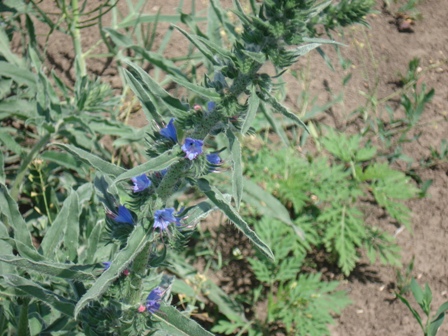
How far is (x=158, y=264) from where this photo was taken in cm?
174

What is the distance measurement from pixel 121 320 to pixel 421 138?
259cm

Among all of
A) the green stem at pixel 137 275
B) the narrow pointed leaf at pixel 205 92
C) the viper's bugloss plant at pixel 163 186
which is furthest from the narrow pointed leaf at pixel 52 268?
the narrow pointed leaf at pixel 205 92

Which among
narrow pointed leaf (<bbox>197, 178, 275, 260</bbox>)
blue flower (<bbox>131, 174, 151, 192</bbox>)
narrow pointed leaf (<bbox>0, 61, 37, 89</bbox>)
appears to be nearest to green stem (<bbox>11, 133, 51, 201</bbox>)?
narrow pointed leaf (<bbox>0, 61, 37, 89</bbox>)

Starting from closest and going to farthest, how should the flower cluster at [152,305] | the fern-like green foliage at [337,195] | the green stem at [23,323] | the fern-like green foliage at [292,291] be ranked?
the flower cluster at [152,305], the green stem at [23,323], the fern-like green foliage at [292,291], the fern-like green foliage at [337,195]

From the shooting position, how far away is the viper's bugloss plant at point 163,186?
1.37 metres

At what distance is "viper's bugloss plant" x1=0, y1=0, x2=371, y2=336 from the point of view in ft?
4.49

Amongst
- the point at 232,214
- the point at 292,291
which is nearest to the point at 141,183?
the point at 232,214

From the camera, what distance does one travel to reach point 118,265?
149cm

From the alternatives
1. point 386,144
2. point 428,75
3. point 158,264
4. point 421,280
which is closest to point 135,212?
point 158,264

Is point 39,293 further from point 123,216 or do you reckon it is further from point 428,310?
point 428,310

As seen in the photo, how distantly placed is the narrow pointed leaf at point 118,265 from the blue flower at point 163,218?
5 cm

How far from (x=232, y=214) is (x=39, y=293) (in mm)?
694

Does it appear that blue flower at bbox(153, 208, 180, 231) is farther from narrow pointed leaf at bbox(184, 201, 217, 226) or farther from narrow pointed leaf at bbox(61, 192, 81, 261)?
narrow pointed leaf at bbox(61, 192, 81, 261)

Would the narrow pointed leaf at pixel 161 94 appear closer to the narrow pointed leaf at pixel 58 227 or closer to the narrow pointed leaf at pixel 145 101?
the narrow pointed leaf at pixel 145 101
